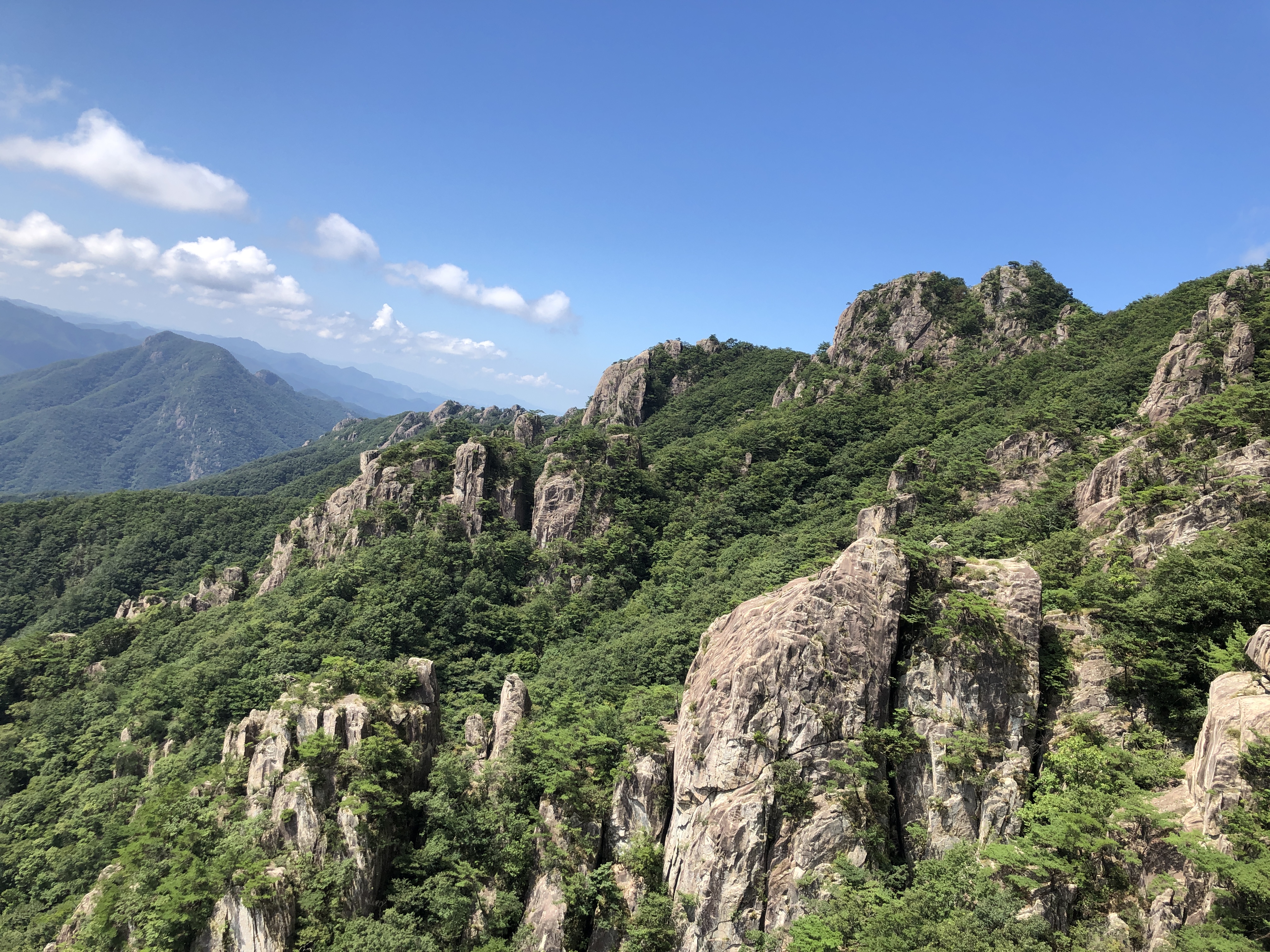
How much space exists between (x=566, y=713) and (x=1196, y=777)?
27658 mm

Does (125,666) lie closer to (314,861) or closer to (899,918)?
(314,861)

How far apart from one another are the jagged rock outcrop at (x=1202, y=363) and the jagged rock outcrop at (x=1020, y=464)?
264 inches

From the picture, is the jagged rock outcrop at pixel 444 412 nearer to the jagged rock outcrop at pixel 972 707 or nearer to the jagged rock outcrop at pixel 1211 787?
the jagged rock outcrop at pixel 972 707

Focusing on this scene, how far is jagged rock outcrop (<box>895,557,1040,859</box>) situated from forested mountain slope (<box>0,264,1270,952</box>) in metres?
0.13

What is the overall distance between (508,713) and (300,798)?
35.3ft

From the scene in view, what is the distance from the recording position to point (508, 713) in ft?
105

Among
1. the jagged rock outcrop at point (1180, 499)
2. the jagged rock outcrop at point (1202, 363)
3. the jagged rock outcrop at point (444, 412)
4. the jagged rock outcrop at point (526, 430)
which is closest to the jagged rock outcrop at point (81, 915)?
the jagged rock outcrop at point (1180, 499)

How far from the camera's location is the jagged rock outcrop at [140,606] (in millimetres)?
68375

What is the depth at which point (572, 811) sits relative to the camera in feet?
88.1

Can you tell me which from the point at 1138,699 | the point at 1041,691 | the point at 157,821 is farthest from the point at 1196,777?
the point at 157,821

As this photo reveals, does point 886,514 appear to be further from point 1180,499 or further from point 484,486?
point 484,486

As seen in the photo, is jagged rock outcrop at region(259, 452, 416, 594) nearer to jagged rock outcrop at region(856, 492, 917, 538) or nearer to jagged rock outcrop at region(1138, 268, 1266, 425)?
jagged rock outcrop at region(856, 492, 917, 538)

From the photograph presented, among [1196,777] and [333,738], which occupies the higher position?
[1196,777]

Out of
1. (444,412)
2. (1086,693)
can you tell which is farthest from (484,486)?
(444,412)
